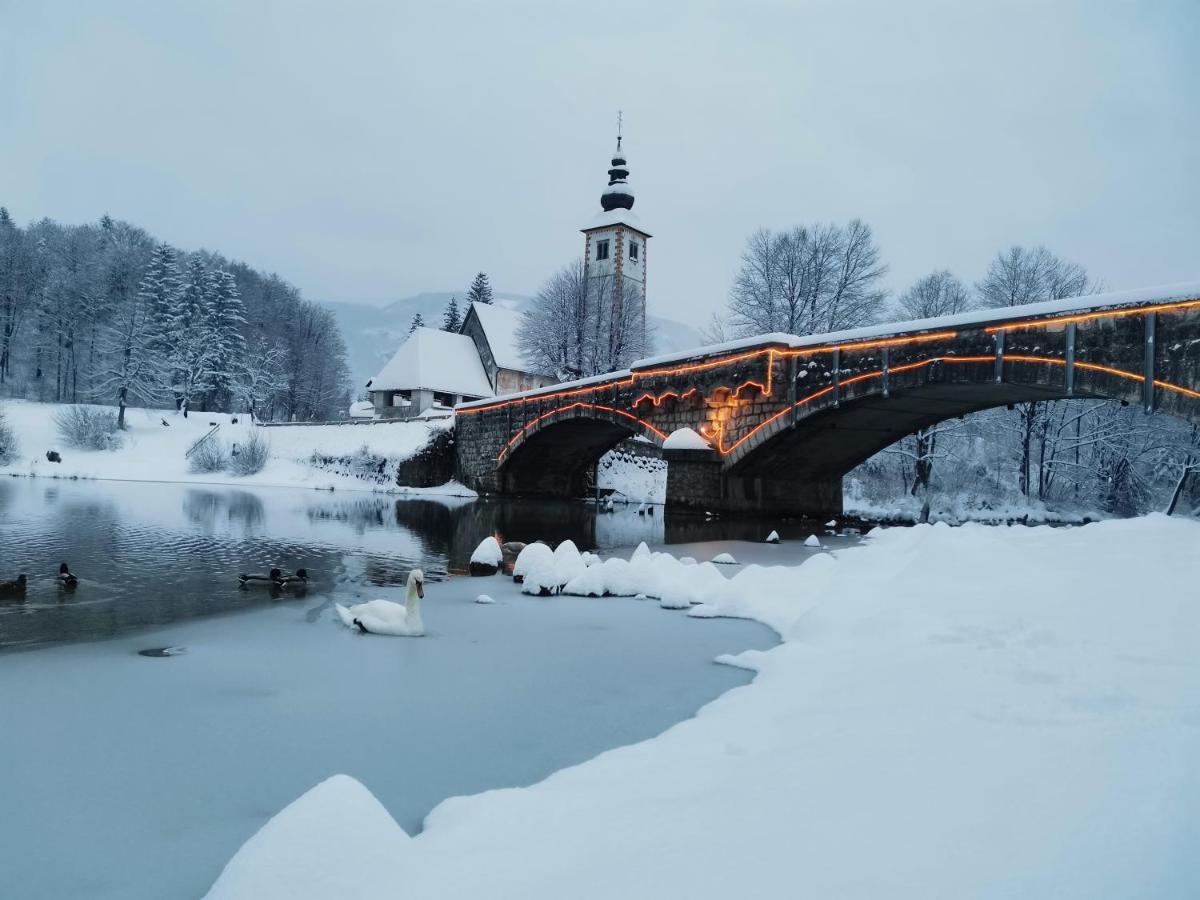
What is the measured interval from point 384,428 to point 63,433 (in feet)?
56.7

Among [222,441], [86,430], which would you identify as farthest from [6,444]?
[222,441]

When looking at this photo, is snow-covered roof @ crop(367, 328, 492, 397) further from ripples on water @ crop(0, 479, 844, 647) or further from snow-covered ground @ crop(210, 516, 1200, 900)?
snow-covered ground @ crop(210, 516, 1200, 900)

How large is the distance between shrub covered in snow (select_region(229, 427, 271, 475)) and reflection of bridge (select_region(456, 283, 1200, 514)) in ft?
48.0

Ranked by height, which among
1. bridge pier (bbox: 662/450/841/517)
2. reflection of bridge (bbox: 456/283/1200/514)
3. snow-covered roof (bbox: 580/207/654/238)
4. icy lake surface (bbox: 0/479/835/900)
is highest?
snow-covered roof (bbox: 580/207/654/238)

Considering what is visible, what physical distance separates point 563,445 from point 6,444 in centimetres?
2787

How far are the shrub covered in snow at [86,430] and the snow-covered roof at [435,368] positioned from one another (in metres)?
16.0

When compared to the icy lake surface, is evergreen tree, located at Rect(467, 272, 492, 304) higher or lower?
higher

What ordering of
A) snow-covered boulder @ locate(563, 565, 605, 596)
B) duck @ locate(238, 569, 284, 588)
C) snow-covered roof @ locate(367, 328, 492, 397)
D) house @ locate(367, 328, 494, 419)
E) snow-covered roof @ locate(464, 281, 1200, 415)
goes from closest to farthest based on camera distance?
snow-covered boulder @ locate(563, 565, 605, 596), duck @ locate(238, 569, 284, 588), snow-covered roof @ locate(464, 281, 1200, 415), house @ locate(367, 328, 494, 419), snow-covered roof @ locate(367, 328, 492, 397)

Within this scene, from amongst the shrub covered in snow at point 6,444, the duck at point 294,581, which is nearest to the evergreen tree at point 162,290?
the shrub covered in snow at point 6,444

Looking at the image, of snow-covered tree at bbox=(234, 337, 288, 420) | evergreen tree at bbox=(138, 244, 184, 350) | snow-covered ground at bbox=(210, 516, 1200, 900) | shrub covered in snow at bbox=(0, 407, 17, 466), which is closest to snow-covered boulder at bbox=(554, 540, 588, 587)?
snow-covered ground at bbox=(210, 516, 1200, 900)

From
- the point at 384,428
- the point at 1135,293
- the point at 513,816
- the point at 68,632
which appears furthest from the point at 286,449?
the point at 513,816

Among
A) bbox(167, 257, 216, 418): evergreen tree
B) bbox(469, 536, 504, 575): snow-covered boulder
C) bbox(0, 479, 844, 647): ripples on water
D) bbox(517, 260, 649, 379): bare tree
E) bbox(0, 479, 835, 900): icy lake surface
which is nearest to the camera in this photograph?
bbox(0, 479, 835, 900): icy lake surface

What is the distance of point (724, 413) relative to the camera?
22.9 m

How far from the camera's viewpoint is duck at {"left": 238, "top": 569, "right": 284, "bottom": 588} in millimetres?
9414
